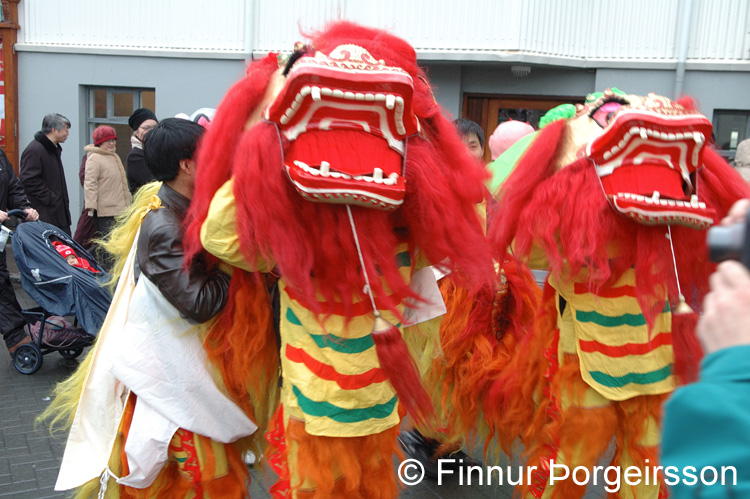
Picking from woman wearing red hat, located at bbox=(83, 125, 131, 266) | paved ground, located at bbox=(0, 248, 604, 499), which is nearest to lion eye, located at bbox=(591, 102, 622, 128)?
paved ground, located at bbox=(0, 248, 604, 499)

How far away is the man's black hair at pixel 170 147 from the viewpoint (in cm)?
249

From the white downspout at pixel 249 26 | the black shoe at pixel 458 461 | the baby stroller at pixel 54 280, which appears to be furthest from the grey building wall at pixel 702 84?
the baby stroller at pixel 54 280

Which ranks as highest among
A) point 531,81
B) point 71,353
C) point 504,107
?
point 531,81

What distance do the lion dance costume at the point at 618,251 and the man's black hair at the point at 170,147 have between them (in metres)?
1.13

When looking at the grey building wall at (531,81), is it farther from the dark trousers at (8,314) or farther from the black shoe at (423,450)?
the black shoe at (423,450)

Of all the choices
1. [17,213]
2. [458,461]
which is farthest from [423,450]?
[17,213]

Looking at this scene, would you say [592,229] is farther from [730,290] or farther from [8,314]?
[8,314]

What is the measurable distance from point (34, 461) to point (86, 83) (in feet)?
23.7

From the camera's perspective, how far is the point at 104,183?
279 inches

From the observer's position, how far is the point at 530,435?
2.73 meters

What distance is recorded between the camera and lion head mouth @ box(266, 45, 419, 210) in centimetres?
197

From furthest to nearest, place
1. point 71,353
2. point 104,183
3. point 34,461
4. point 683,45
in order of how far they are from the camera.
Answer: point 683,45, point 104,183, point 71,353, point 34,461

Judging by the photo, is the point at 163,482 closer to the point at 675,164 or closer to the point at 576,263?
the point at 576,263

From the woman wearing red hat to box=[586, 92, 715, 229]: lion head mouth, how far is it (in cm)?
578
